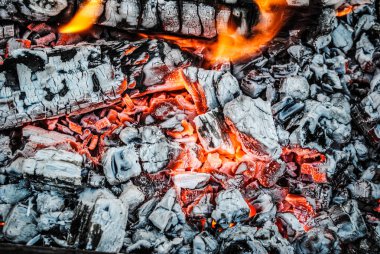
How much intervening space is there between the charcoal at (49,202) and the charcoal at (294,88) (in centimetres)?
159

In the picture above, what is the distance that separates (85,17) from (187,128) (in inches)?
41.5

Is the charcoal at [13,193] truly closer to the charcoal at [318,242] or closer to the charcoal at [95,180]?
the charcoal at [95,180]

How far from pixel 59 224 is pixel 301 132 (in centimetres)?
155

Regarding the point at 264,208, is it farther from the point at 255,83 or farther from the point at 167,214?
the point at 255,83

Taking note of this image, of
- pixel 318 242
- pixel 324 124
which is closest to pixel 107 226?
pixel 318 242

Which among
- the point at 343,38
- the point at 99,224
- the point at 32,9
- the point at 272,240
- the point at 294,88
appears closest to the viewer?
the point at 99,224

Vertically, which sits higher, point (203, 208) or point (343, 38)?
point (343, 38)

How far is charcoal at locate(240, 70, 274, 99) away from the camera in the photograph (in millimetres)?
2154

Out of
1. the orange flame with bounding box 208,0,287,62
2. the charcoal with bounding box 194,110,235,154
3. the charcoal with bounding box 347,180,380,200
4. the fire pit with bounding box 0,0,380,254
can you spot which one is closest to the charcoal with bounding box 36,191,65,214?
the fire pit with bounding box 0,0,380,254

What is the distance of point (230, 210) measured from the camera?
172cm

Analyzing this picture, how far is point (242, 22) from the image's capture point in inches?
88.4

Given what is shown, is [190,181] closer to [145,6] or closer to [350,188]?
[350,188]

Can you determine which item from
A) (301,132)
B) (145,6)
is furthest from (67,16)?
(301,132)

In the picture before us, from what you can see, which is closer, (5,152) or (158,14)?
(5,152)
